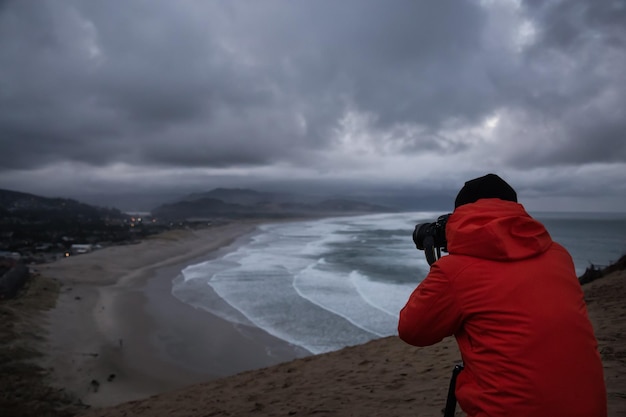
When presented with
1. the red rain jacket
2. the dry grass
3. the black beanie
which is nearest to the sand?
the dry grass

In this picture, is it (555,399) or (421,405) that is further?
(421,405)

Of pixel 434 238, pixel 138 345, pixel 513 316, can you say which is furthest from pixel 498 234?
pixel 138 345

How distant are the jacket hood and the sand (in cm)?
273

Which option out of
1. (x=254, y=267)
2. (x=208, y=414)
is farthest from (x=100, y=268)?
(x=208, y=414)

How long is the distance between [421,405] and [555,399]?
3129 mm

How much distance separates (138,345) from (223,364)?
2876 mm

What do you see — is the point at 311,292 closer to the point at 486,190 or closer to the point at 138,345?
the point at 138,345

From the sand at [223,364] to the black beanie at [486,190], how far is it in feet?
8.87

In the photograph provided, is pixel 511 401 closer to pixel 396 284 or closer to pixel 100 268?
pixel 396 284

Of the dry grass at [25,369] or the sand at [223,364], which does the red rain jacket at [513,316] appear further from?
the dry grass at [25,369]

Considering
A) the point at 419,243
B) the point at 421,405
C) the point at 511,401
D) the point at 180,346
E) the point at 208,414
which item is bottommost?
the point at 180,346

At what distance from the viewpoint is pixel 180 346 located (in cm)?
1088

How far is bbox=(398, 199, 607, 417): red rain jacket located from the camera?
133 cm

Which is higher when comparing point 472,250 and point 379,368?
point 472,250
